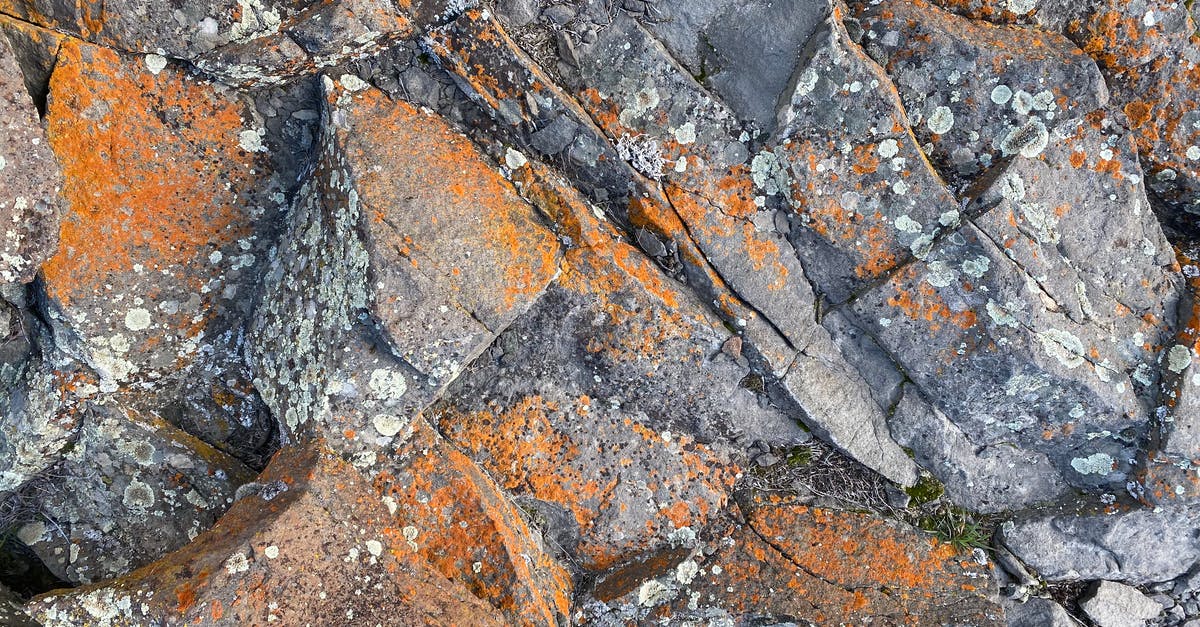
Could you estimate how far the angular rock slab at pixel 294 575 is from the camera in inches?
130

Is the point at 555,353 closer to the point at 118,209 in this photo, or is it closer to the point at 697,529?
the point at 697,529

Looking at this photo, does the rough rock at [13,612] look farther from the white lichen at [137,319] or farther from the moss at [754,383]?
the moss at [754,383]

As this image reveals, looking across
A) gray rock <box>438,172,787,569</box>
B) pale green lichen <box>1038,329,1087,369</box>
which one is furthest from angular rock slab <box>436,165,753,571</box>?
pale green lichen <box>1038,329,1087,369</box>

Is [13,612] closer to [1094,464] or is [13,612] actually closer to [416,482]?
[416,482]

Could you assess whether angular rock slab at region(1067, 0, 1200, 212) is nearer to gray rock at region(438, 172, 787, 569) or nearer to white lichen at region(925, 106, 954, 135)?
white lichen at region(925, 106, 954, 135)

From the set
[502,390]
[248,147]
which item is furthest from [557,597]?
[248,147]

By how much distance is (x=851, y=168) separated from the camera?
12.7 feet

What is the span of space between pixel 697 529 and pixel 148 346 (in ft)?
11.2

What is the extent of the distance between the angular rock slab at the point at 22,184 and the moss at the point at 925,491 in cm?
501

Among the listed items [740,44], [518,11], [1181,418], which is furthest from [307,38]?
[1181,418]

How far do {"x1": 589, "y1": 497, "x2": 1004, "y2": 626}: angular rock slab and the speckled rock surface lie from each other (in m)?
0.02

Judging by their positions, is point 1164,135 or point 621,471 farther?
point 621,471

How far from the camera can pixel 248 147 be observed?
4.03 meters

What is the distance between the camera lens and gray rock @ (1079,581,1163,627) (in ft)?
14.0
